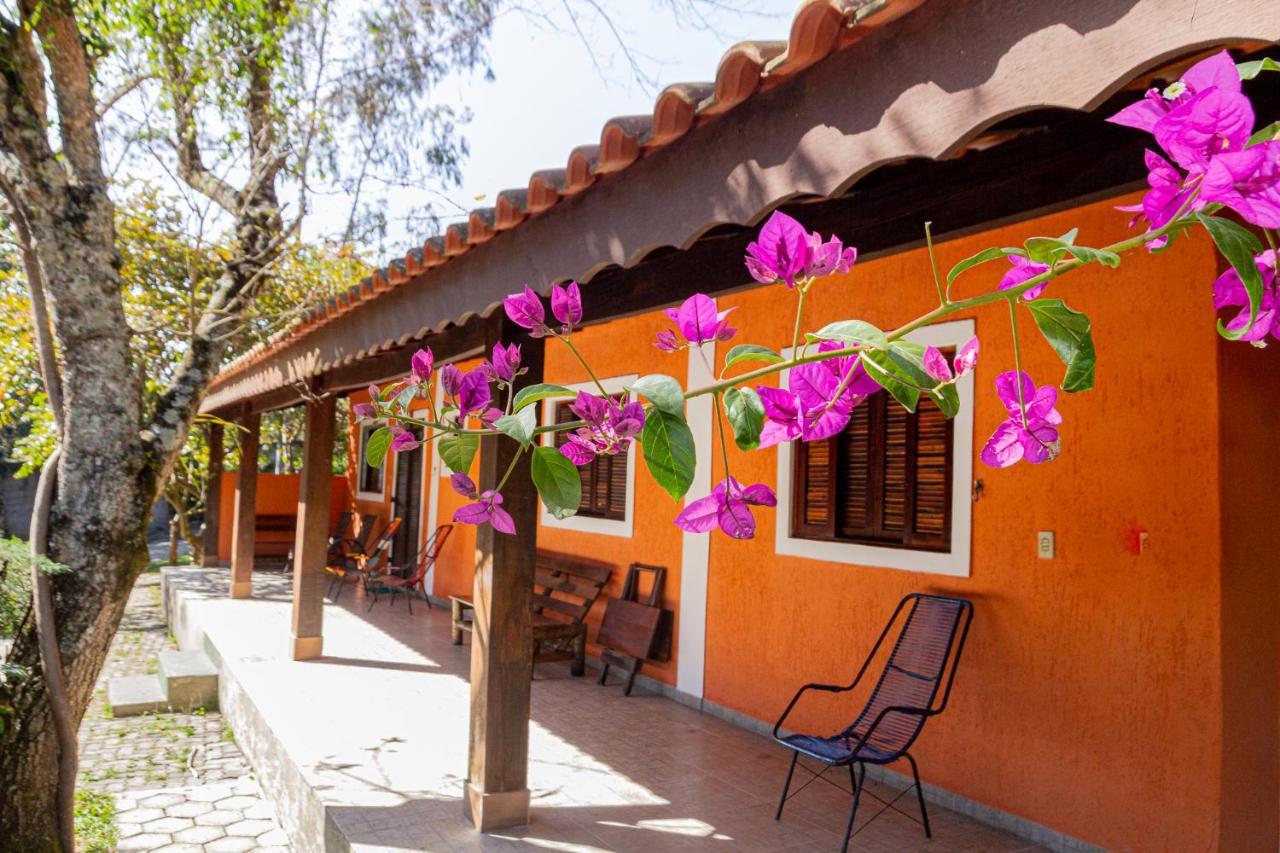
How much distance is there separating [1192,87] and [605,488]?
23.7 ft

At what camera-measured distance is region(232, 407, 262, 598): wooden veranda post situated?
1061 cm

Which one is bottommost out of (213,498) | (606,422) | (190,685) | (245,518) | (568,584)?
(190,685)

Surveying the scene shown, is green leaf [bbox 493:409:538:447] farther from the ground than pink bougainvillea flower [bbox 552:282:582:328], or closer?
closer

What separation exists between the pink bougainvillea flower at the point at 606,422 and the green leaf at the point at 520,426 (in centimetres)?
6

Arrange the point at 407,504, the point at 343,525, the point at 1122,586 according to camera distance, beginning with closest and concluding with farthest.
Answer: the point at 1122,586, the point at 407,504, the point at 343,525

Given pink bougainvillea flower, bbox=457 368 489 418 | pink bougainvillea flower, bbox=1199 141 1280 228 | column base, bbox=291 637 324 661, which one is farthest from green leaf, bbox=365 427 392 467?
column base, bbox=291 637 324 661

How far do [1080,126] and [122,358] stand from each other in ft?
13.7

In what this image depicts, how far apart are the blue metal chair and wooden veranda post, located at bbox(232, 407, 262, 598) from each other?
25.6 feet

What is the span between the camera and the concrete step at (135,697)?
7.29 metres

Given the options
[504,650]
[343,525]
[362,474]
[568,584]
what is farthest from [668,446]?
[343,525]

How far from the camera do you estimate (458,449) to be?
39.8 inches

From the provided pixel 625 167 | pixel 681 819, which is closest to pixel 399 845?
pixel 681 819

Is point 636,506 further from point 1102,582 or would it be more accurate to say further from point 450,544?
point 450,544

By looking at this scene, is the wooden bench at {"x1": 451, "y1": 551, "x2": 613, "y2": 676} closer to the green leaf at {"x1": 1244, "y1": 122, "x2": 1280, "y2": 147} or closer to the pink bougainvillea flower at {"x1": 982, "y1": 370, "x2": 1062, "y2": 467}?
the pink bougainvillea flower at {"x1": 982, "y1": 370, "x2": 1062, "y2": 467}
